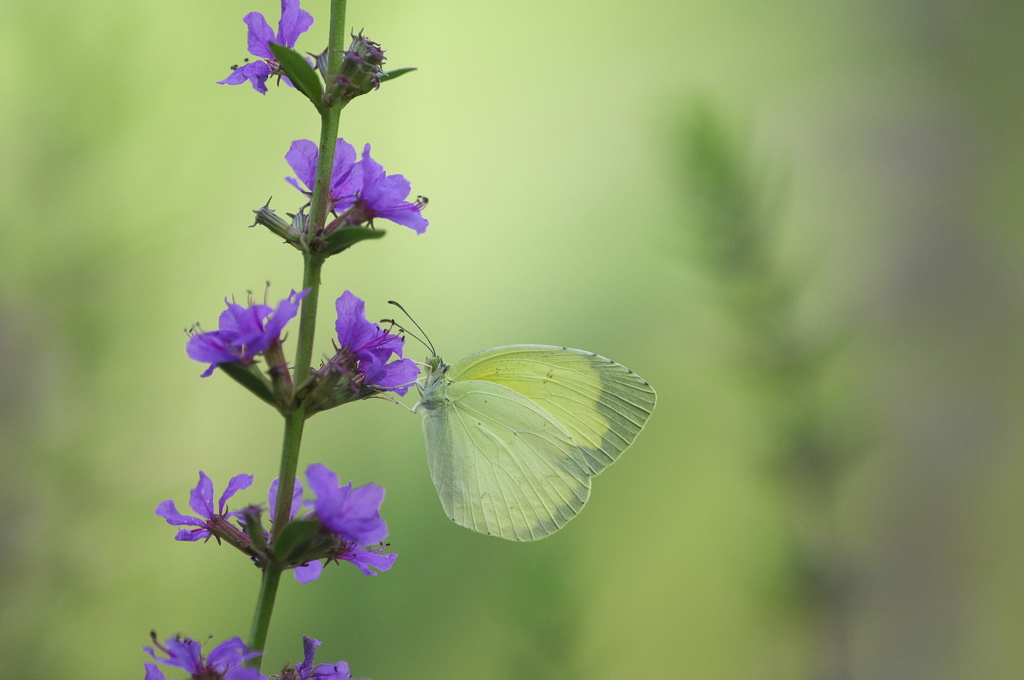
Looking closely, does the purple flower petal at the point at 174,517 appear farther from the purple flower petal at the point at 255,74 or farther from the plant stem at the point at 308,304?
the purple flower petal at the point at 255,74

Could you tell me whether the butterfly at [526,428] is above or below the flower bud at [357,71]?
below

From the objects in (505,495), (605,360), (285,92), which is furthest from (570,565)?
(285,92)

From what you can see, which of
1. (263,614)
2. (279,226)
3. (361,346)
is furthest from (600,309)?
(263,614)

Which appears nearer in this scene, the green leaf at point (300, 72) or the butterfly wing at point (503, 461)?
the green leaf at point (300, 72)

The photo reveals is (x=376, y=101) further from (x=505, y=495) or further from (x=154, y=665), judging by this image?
(x=154, y=665)

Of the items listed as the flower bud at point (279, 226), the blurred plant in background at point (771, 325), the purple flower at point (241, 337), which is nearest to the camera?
the purple flower at point (241, 337)

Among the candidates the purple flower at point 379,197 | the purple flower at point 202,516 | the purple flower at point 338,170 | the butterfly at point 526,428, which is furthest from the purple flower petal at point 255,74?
the butterfly at point 526,428

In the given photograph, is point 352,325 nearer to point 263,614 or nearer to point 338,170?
point 338,170
